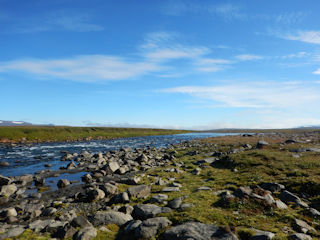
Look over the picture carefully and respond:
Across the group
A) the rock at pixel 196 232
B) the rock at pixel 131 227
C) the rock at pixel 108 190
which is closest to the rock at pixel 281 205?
the rock at pixel 196 232

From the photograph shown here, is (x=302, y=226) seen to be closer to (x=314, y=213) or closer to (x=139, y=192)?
(x=314, y=213)

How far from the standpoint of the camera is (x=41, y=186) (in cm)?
2617

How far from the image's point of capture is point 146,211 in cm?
1555

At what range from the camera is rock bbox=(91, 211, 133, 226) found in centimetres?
1455

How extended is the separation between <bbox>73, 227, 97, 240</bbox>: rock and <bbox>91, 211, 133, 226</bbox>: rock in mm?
1754

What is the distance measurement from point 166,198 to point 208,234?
25.8 ft

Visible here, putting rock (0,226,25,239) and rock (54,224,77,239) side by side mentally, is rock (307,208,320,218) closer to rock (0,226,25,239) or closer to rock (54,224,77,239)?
rock (54,224,77,239)

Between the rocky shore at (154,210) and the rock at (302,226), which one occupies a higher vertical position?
the rock at (302,226)

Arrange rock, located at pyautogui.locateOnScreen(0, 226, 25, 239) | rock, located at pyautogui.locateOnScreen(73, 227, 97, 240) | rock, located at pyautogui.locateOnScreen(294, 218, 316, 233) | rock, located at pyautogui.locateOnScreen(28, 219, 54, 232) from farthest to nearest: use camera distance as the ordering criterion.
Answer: rock, located at pyautogui.locateOnScreen(28, 219, 54, 232) < rock, located at pyautogui.locateOnScreen(0, 226, 25, 239) < rock, located at pyautogui.locateOnScreen(294, 218, 316, 233) < rock, located at pyautogui.locateOnScreen(73, 227, 97, 240)

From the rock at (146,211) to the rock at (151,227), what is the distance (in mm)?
1725

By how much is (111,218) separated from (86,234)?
2829mm

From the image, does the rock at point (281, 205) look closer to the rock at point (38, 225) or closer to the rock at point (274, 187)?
the rock at point (274, 187)

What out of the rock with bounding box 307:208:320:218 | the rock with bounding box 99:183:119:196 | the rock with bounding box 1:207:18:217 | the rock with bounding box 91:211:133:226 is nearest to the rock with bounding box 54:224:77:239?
the rock with bounding box 91:211:133:226

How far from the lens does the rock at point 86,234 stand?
1201 cm
